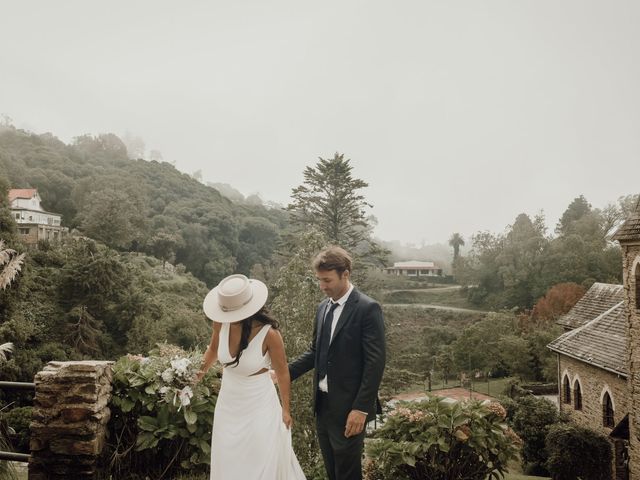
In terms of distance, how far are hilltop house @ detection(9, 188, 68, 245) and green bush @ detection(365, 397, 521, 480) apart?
1753 inches

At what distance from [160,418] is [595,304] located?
895 inches

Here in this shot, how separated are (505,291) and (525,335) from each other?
17912mm

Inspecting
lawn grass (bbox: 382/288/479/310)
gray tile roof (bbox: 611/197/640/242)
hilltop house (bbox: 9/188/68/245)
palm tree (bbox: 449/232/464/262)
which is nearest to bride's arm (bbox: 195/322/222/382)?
gray tile roof (bbox: 611/197/640/242)

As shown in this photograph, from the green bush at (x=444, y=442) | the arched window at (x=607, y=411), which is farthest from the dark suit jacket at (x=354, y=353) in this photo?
the arched window at (x=607, y=411)

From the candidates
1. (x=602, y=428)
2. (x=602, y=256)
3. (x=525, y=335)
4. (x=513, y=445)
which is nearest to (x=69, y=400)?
(x=513, y=445)

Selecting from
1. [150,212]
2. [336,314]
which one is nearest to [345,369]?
[336,314]

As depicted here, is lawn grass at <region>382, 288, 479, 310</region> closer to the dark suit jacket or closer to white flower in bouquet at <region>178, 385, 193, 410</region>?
white flower in bouquet at <region>178, 385, 193, 410</region>

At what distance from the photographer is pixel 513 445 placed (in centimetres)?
368

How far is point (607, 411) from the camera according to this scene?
16.5 meters

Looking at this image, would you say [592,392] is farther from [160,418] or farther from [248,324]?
[248,324]

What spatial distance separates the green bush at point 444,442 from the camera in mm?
3602

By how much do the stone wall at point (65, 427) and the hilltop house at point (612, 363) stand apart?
1395 cm

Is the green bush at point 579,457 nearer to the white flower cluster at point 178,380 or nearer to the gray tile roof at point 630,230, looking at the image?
the gray tile roof at point 630,230

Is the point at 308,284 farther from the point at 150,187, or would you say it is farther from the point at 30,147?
the point at 30,147
